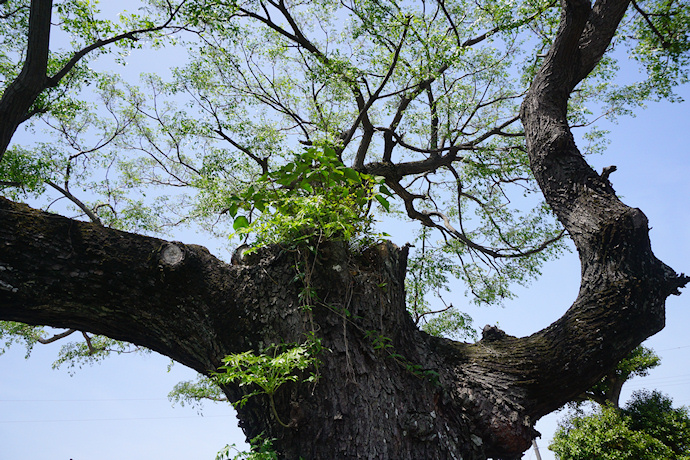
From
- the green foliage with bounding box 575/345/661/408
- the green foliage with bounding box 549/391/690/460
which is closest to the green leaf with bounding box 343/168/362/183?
the green foliage with bounding box 549/391/690/460

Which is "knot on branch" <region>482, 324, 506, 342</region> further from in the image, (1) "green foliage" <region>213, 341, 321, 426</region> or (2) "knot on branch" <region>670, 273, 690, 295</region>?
(1) "green foliage" <region>213, 341, 321, 426</region>

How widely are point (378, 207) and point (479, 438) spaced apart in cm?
536

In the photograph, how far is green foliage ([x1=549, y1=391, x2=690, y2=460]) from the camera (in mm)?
7011

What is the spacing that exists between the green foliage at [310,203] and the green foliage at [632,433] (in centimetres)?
709

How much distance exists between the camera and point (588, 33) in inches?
137

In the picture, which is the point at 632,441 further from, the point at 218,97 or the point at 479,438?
the point at 218,97

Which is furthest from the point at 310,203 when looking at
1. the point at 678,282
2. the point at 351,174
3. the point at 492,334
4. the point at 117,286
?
the point at 678,282

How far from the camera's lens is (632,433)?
7.20 meters

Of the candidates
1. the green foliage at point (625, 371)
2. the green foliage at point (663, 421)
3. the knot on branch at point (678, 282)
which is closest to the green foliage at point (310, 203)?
the knot on branch at point (678, 282)

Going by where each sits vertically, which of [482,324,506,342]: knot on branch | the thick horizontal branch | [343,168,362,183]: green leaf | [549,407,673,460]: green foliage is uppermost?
[343,168,362,183]: green leaf

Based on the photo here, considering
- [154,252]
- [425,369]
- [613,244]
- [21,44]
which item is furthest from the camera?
[21,44]

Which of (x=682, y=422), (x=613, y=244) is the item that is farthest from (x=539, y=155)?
(x=682, y=422)

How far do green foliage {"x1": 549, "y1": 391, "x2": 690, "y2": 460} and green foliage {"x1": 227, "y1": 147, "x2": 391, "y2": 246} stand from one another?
709cm

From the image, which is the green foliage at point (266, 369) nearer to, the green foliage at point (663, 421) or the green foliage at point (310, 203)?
the green foliage at point (310, 203)
